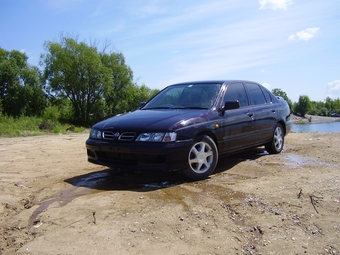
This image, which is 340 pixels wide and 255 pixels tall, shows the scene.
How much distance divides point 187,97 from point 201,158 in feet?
4.27

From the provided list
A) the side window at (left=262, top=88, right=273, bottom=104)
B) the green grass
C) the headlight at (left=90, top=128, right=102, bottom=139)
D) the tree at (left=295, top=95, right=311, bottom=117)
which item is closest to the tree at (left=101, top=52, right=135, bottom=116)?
the green grass

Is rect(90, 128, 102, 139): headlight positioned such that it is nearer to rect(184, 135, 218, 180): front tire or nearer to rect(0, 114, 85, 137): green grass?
rect(184, 135, 218, 180): front tire

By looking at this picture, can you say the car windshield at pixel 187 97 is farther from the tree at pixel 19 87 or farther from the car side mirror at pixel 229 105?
the tree at pixel 19 87

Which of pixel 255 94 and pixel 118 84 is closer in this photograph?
pixel 255 94

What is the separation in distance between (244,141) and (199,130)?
1383mm

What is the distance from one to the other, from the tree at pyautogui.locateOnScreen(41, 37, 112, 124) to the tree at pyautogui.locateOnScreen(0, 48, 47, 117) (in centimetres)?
239

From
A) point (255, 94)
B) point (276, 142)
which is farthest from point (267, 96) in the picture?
point (276, 142)

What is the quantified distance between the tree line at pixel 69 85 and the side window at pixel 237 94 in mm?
30661

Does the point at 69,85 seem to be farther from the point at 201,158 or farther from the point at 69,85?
the point at 201,158

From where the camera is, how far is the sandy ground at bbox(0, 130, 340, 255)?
2590 millimetres

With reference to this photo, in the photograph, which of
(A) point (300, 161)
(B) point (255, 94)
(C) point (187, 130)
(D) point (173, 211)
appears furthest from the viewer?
(B) point (255, 94)

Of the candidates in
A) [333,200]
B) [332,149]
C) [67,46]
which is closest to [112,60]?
[67,46]

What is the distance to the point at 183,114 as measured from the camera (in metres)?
4.73

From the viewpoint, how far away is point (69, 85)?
4081 centimetres
